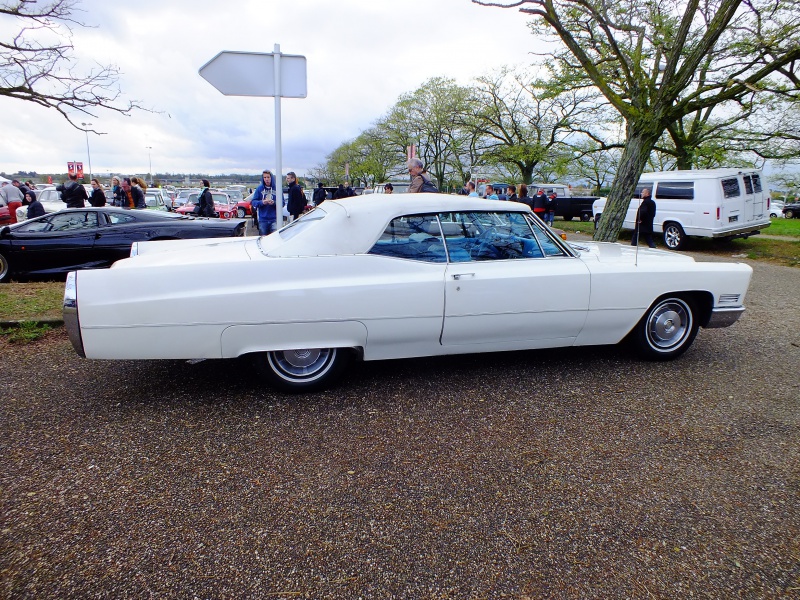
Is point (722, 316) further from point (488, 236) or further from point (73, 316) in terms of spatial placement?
point (73, 316)

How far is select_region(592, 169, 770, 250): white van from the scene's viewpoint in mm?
12406

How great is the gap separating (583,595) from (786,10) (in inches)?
626

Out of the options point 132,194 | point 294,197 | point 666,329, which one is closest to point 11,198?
point 132,194

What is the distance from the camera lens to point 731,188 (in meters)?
12.5

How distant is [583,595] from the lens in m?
1.85

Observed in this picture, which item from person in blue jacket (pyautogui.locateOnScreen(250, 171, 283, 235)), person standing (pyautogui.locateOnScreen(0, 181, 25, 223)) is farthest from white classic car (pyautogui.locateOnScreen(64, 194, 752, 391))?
person standing (pyautogui.locateOnScreen(0, 181, 25, 223))

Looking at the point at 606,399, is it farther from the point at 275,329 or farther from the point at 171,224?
the point at 171,224

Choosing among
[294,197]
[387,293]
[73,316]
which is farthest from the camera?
[294,197]

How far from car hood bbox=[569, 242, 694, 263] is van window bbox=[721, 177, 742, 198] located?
9891 mm

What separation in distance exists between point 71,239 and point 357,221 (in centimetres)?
578

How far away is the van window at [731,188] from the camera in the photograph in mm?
12438

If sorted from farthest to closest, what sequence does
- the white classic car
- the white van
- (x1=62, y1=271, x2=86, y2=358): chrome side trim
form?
the white van < the white classic car < (x1=62, y1=271, x2=86, y2=358): chrome side trim

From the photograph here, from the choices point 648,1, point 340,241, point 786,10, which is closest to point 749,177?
point 786,10

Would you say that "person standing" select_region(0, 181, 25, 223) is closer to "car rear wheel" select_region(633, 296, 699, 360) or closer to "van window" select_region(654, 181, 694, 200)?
"car rear wheel" select_region(633, 296, 699, 360)
